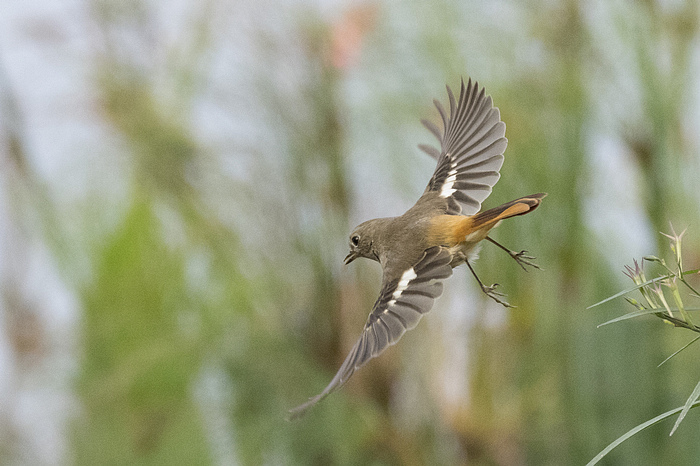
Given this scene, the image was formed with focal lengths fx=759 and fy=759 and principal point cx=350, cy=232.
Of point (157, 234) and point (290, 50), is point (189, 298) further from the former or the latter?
point (290, 50)

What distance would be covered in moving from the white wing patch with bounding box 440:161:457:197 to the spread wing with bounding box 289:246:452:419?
8 cm

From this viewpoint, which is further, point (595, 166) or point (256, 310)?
point (256, 310)

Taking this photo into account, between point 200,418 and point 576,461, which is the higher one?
point 200,418

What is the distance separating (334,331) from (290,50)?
63 cm

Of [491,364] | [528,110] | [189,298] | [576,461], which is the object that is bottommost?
[576,461]

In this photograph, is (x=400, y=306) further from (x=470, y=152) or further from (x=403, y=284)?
(x=470, y=152)

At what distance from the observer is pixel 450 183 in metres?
0.55

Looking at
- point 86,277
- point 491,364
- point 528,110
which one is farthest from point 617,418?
point 86,277

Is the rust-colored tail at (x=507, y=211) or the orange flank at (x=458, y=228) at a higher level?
the orange flank at (x=458, y=228)

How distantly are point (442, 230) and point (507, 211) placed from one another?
88 mm

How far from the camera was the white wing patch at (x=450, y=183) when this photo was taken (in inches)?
21.6

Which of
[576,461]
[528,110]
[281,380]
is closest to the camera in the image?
[576,461]

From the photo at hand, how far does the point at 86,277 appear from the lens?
2.09 meters

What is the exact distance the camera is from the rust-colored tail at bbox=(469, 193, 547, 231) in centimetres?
39
